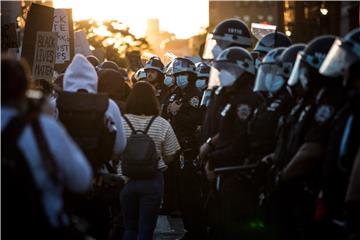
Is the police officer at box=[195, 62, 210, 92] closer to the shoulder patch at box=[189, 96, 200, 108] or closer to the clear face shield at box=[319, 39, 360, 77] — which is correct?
the shoulder patch at box=[189, 96, 200, 108]

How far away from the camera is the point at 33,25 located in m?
14.5

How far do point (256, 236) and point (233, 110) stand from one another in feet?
4.00

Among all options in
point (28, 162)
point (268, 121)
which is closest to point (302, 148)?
point (268, 121)

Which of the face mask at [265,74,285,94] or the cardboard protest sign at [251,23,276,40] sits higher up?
the cardboard protest sign at [251,23,276,40]

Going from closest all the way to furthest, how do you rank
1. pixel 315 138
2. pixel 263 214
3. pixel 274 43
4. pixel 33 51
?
pixel 315 138 → pixel 263 214 → pixel 274 43 → pixel 33 51

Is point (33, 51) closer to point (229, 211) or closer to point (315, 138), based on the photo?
point (229, 211)

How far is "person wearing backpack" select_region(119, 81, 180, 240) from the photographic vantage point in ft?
37.1

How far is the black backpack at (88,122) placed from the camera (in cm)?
968

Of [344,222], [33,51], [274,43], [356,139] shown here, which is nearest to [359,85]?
[356,139]

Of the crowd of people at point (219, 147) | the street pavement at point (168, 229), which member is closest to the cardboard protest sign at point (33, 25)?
the crowd of people at point (219, 147)

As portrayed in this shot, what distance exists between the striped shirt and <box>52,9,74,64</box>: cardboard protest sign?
516cm

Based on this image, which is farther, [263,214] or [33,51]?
[33,51]

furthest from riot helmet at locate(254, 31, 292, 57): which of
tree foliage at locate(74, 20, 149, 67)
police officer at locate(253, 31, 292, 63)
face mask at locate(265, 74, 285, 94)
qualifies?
tree foliage at locate(74, 20, 149, 67)

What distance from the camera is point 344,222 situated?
7.83 meters
